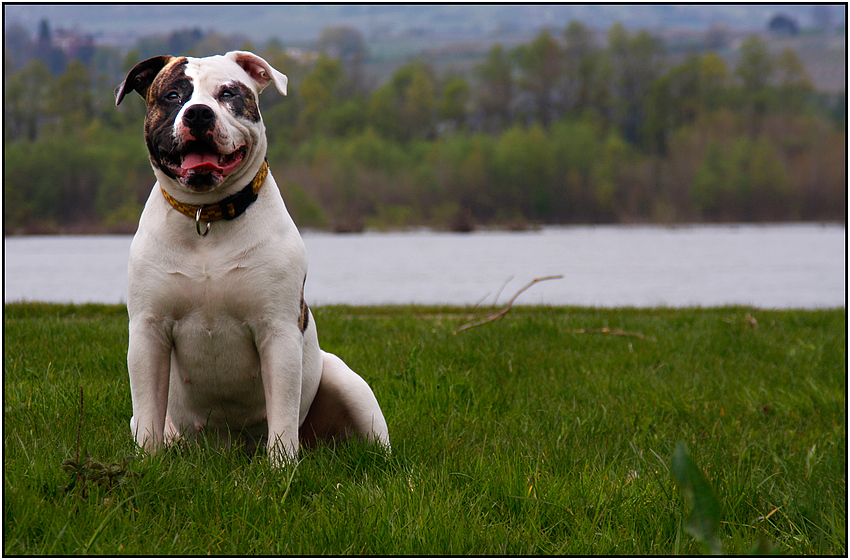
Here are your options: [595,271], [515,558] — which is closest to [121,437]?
→ [515,558]

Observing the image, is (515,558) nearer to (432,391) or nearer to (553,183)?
(432,391)

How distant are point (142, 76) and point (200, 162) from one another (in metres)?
0.59

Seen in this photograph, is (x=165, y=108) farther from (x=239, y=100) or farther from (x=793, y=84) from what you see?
(x=793, y=84)

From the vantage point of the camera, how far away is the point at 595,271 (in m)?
23.3

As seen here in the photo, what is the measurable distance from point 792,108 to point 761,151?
18.4 m

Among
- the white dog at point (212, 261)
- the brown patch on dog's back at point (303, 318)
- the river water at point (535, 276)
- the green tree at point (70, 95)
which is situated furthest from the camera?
the green tree at point (70, 95)

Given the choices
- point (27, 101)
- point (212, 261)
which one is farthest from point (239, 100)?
point (27, 101)

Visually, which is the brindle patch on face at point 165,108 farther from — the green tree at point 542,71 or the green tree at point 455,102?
the green tree at point 542,71

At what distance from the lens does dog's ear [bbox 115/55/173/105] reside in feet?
8.87

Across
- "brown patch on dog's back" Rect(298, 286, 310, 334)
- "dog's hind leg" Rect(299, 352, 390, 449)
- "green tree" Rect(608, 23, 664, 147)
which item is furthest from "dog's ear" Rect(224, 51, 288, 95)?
"green tree" Rect(608, 23, 664, 147)

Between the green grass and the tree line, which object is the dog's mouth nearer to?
the green grass

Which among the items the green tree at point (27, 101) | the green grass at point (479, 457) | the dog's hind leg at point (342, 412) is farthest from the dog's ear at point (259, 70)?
the green tree at point (27, 101)

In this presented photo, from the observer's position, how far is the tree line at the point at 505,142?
213 feet

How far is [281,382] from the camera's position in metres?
2.67
